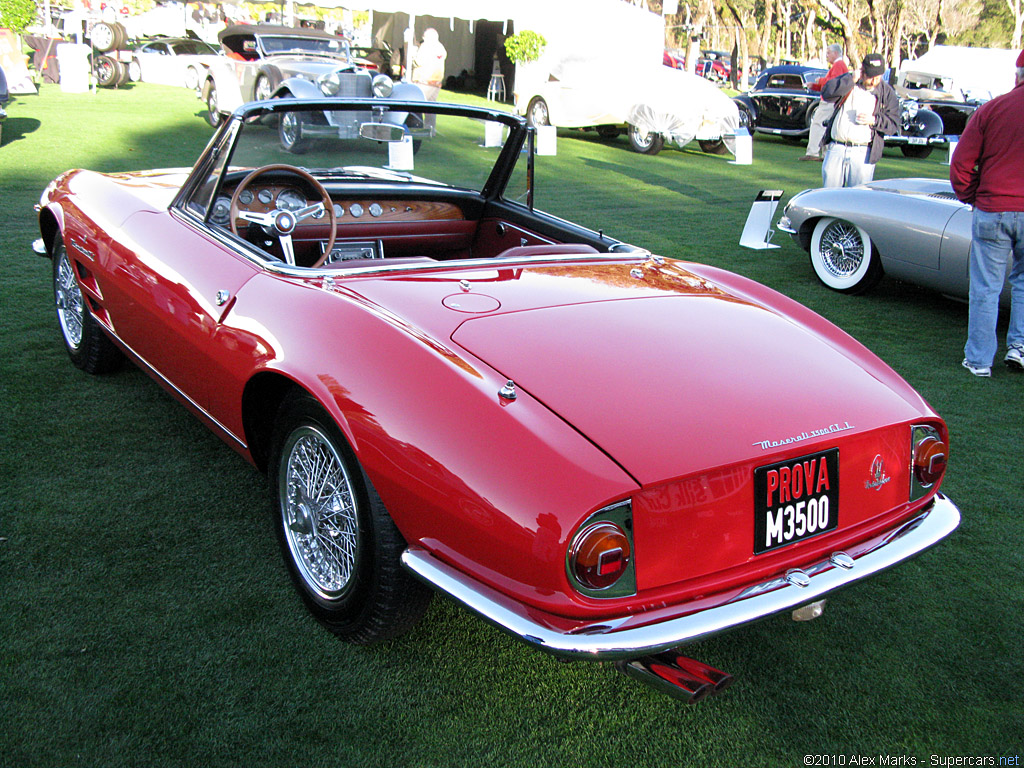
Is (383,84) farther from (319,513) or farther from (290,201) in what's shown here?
(319,513)

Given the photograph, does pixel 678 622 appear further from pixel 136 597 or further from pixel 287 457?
pixel 136 597

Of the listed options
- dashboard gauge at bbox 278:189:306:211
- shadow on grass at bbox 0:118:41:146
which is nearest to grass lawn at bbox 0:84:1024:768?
dashboard gauge at bbox 278:189:306:211

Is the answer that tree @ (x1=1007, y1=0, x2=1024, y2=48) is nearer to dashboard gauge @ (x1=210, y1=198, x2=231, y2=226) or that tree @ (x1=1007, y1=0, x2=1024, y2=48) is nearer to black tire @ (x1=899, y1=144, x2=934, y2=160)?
black tire @ (x1=899, y1=144, x2=934, y2=160)

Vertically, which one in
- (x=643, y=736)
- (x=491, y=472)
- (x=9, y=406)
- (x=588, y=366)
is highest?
(x=588, y=366)

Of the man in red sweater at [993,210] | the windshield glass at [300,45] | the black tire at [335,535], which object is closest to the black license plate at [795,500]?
the black tire at [335,535]

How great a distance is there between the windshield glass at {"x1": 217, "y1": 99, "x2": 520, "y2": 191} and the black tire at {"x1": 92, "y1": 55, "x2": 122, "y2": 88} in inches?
683

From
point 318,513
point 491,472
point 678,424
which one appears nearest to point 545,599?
point 491,472

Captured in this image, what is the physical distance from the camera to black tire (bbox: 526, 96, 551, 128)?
15688 mm

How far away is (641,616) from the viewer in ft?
5.97

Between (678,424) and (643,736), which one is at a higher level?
(678,424)

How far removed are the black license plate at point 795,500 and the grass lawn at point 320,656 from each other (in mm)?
324

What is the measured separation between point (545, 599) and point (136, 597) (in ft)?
4.59

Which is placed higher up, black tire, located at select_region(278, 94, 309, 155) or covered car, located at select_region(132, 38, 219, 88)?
covered car, located at select_region(132, 38, 219, 88)

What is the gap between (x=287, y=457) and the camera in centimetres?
248
